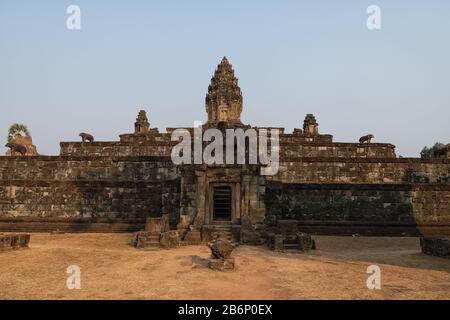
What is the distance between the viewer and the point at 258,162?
58.2 ft

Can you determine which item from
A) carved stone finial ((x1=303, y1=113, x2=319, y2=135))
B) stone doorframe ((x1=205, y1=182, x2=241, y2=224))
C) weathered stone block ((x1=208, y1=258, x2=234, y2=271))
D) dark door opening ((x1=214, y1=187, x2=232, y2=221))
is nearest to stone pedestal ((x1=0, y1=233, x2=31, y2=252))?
stone doorframe ((x1=205, y1=182, x2=241, y2=224))

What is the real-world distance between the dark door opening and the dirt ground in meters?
4.40

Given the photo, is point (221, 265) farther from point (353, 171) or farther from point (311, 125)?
point (311, 125)

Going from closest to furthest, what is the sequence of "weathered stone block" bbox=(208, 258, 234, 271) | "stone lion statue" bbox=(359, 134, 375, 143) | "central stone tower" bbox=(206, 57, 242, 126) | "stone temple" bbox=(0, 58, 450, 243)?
"weathered stone block" bbox=(208, 258, 234, 271) → "stone temple" bbox=(0, 58, 450, 243) → "central stone tower" bbox=(206, 57, 242, 126) → "stone lion statue" bbox=(359, 134, 375, 143)

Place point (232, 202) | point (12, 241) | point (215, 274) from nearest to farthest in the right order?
point (215, 274) → point (12, 241) → point (232, 202)

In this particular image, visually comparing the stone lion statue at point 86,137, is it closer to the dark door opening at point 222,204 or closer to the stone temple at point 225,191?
the stone temple at point 225,191

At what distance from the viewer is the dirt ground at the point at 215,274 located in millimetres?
7656

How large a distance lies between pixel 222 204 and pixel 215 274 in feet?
31.1

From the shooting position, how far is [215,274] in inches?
373

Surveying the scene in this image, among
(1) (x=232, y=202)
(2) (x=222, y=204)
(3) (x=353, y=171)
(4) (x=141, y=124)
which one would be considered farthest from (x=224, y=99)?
(1) (x=232, y=202)

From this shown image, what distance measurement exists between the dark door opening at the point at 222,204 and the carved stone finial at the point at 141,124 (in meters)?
16.3

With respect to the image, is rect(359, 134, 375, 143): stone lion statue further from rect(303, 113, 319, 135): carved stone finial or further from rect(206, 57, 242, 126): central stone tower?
rect(206, 57, 242, 126): central stone tower

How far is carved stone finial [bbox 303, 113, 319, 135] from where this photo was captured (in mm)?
32719
